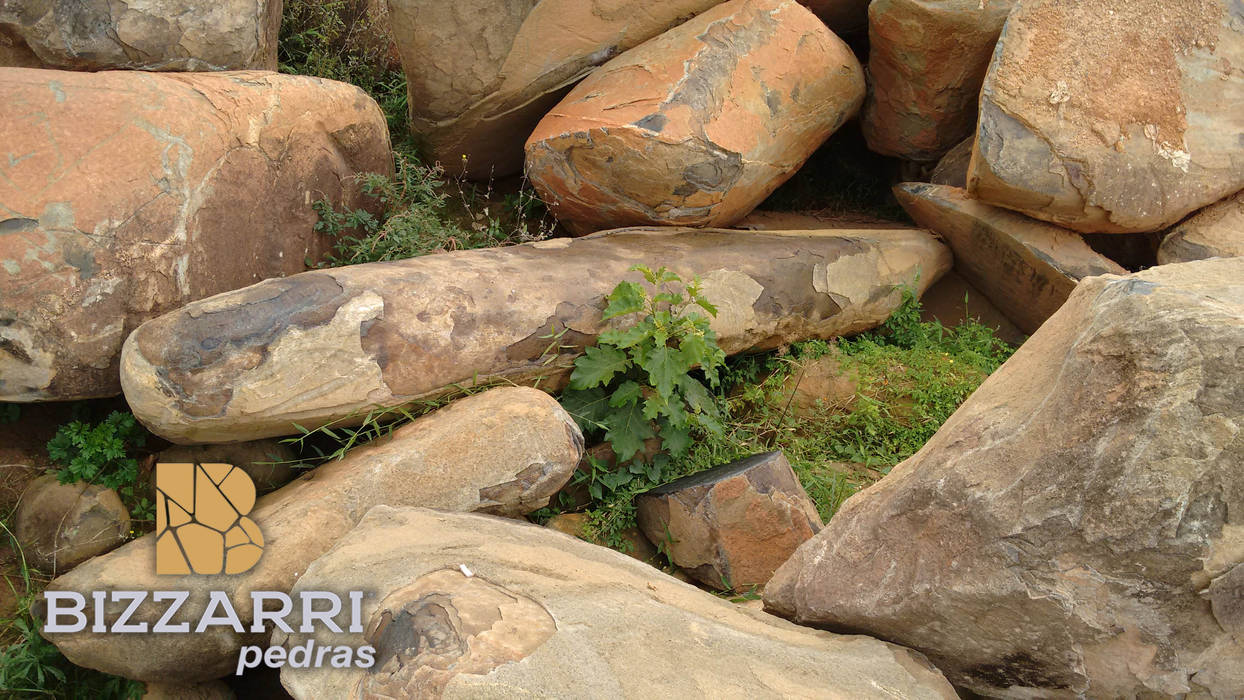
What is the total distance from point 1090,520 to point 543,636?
45.0 inches

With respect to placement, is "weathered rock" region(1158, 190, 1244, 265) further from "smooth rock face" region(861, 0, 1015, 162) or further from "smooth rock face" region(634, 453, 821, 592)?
"smooth rock face" region(634, 453, 821, 592)

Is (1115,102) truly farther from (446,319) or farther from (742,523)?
(446,319)

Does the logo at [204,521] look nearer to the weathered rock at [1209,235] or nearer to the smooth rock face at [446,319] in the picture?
the smooth rock face at [446,319]

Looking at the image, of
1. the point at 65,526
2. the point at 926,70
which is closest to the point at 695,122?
the point at 926,70

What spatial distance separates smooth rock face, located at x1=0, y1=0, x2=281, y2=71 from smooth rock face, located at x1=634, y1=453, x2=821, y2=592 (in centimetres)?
251

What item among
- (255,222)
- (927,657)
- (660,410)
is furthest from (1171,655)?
(255,222)

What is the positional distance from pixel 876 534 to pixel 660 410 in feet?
3.99

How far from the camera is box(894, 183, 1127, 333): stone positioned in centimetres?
396

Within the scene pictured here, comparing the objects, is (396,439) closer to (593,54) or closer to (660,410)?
(660,410)

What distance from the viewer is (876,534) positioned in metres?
2.27

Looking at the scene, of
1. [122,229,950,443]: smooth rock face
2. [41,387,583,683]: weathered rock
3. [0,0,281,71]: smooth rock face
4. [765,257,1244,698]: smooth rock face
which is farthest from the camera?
[0,0,281,71]: smooth rock face

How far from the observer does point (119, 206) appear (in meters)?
2.81

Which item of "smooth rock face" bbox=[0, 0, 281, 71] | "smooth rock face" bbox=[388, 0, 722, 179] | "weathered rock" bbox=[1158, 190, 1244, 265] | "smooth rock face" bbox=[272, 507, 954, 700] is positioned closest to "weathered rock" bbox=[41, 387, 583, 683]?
"smooth rock face" bbox=[272, 507, 954, 700]

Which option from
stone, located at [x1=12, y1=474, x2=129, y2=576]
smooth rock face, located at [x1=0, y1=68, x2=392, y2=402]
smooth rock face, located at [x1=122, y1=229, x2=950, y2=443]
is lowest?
stone, located at [x1=12, y1=474, x2=129, y2=576]
